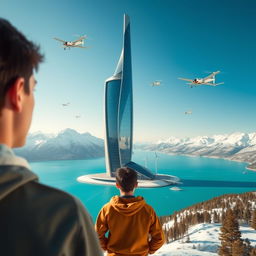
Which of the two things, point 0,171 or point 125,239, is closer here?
point 0,171

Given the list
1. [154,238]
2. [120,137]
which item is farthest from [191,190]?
[154,238]

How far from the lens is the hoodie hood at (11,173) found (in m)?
0.62

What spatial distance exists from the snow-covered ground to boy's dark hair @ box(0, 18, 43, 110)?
75.7ft

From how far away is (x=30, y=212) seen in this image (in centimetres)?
66

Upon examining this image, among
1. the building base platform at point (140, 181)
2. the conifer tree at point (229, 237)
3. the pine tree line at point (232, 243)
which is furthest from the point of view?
the building base platform at point (140, 181)

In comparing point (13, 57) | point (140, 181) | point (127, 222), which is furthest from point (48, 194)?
point (140, 181)

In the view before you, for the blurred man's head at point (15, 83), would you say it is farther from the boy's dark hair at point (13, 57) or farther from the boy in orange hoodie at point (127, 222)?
the boy in orange hoodie at point (127, 222)

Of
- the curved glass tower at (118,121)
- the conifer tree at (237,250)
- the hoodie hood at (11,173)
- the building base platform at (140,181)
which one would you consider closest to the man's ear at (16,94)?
the hoodie hood at (11,173)

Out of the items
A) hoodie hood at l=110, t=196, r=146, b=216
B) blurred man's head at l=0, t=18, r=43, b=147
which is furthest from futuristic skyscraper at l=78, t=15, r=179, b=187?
blurred man's head at l=0, t=18, r=43, b=147

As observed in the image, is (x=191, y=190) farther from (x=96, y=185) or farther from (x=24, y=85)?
(x=24, y=85)

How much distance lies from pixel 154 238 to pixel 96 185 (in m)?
56.3

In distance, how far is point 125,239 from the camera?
2.79 metres

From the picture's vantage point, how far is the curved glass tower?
61750mm

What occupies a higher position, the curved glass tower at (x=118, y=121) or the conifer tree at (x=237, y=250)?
the curved glass tower at (x=118, y=121)
